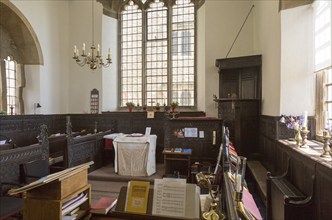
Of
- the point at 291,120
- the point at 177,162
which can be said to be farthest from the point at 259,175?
the point at 177,162

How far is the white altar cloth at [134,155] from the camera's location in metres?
4.67

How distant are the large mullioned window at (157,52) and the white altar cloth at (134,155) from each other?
102 inches

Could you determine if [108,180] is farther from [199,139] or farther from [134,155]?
[199,139]

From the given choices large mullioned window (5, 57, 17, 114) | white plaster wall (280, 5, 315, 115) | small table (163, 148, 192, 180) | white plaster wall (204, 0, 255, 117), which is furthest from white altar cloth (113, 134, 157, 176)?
large mullioned window (5, 57, 17, 114)

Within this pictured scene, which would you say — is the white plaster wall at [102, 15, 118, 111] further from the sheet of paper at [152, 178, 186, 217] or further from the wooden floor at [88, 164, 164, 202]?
the sheet of paper at [152, 178, 186, 217]

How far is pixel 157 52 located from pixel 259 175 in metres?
5.09

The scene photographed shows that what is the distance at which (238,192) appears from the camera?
50.6 inches

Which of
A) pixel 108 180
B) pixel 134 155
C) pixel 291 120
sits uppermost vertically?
pixel 291 120

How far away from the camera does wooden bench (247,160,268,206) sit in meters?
3.28

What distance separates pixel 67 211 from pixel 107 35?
259 inches

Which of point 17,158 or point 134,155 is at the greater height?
point 17,158

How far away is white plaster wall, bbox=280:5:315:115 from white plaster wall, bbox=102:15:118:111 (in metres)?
5.23

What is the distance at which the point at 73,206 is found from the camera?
1.63 m

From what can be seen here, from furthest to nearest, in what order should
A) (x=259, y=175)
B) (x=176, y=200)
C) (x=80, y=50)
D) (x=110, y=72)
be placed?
(x=110, y=72) < (x=80, y=50) < (x=259, y=175) < (x=176, y=200)
